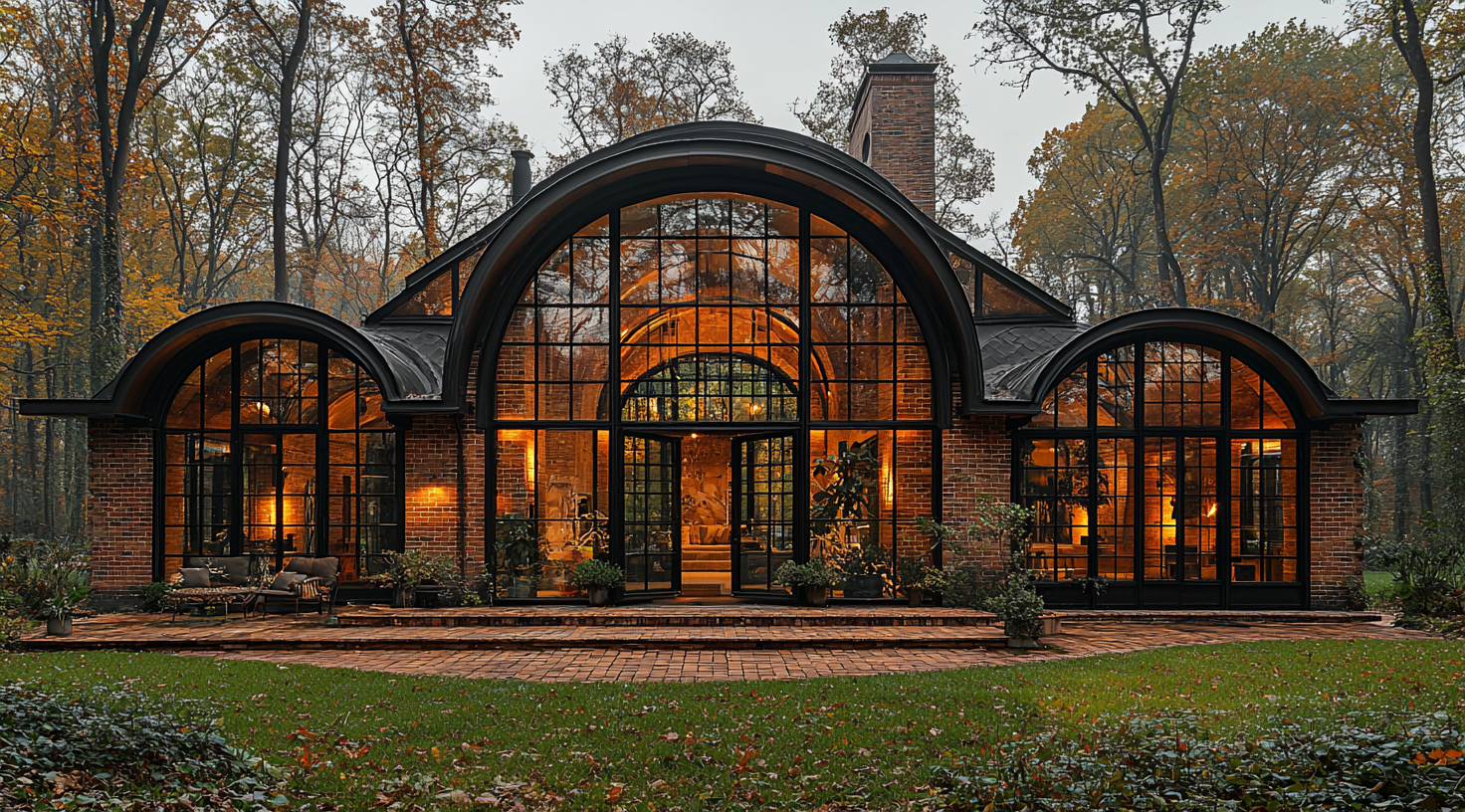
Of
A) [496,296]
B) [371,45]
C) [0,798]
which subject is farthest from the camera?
[371,45]

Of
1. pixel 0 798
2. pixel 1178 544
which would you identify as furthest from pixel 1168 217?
pixel 0 798

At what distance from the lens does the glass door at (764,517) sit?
11.0m

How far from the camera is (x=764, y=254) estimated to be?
11.2m

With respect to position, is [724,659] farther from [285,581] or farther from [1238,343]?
[1238,343]

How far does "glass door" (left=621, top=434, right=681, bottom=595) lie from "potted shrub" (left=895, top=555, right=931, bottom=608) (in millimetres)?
3118

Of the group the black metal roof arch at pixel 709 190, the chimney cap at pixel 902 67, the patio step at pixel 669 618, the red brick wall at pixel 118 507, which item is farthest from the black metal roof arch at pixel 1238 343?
the red brick wall at pixel 118 507

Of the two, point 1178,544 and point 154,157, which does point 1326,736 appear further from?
point 154,157

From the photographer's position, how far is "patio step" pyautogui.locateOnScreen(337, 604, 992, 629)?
32.2 ft

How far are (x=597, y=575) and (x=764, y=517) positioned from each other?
246cm

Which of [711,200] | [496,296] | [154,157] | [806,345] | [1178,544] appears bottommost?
[1178,544]

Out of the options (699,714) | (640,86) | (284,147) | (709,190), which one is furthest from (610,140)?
(699,714)

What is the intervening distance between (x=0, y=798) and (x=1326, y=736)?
598 cm

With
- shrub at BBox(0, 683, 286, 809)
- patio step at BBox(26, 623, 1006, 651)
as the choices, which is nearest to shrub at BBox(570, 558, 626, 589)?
patio step at BBox(26, 623, 1006, 651)

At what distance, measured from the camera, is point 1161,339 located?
11.1 meters
